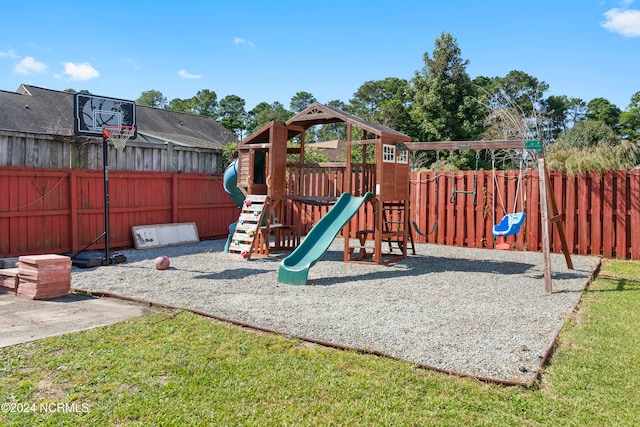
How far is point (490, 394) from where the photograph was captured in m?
3.28

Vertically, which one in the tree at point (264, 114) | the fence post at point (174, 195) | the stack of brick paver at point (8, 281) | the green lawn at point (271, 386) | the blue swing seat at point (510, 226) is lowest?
the green lawn at point (271, 386)

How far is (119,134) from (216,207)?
4.36 meters

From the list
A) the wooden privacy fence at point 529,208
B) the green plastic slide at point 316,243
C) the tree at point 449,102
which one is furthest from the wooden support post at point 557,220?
the tree at point 449,102

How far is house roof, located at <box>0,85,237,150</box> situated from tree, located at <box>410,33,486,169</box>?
9.68 metres

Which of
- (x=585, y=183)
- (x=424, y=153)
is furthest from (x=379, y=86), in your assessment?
(x=585, y=183)

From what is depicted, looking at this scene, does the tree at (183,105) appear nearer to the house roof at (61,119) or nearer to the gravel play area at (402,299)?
the house roof at (61,119)

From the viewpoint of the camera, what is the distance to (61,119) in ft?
62.0

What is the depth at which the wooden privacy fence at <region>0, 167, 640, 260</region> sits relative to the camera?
30.6ft

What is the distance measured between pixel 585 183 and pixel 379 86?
41841 millimetres

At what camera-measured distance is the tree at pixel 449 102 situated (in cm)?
2128

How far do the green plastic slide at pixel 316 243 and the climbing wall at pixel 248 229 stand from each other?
70.1 inches

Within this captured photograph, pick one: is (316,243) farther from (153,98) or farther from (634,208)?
(153,98)

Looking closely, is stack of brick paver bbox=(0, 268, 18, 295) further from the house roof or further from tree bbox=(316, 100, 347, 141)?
tree bbox=(316, 100, 347, 141)

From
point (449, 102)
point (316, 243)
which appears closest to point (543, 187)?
point (316, 243)
